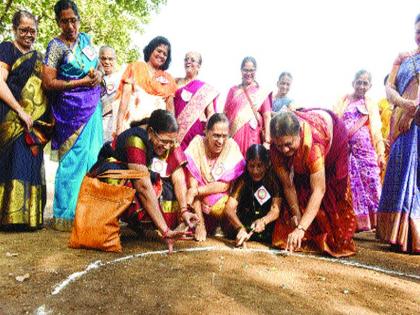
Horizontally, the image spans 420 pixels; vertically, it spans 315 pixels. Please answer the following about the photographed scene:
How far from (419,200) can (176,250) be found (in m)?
2.39

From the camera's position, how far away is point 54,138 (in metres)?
4.68

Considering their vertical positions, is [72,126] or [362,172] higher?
[72,126]

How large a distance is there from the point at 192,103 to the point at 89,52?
143cm

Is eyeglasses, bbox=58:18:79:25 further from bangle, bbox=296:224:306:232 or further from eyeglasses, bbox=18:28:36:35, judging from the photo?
bangle, bbox=296:224:306:232

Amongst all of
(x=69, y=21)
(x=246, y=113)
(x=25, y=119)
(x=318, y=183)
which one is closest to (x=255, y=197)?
(x=318, y=183)

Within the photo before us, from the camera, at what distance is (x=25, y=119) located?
4367 millimetres

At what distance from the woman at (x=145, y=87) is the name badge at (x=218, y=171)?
121 centimetres

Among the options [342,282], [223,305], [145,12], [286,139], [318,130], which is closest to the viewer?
[223,305]

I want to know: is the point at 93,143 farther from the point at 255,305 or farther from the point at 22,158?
the point at 255,305

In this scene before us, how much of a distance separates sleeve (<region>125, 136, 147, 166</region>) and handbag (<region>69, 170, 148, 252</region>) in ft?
0.89

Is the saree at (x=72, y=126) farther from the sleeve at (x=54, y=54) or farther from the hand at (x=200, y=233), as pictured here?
the hand at (x=200, y=233)

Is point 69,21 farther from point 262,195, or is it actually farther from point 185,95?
point 262,195

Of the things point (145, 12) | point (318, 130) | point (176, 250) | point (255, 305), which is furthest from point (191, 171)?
point (145, 12)

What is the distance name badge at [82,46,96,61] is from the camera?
460 centimetres
